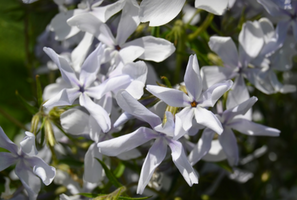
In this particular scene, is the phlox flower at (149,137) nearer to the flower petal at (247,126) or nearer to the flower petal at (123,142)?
the flower petal at (123,142)

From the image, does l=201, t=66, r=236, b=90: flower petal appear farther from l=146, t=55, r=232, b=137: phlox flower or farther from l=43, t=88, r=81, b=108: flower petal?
Answer: l=43, t=88, r=81, b=108: flower petal

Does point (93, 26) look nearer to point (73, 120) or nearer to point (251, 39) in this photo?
point (73, 120)

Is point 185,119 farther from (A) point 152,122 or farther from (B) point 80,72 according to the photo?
(B) point 80,72

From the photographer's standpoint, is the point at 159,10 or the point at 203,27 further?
the point at 203,27

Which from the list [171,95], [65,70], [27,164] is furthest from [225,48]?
[27,164]

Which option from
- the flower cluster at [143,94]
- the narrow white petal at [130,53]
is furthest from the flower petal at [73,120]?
the narrow white petal at [130,53]

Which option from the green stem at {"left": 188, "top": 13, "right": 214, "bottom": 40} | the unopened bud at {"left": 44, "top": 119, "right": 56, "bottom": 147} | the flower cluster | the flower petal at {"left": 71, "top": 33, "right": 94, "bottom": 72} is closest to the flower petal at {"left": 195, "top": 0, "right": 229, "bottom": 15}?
the flower cluster
